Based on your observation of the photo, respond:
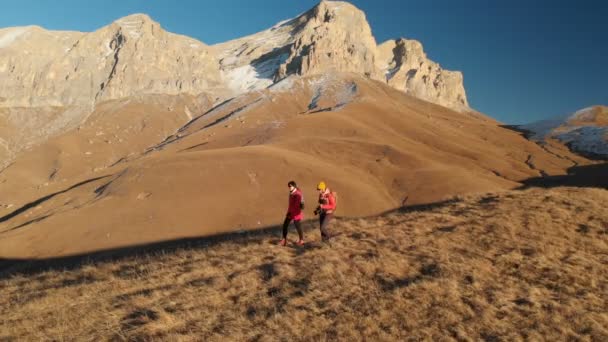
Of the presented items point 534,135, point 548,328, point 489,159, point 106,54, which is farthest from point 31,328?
point 106,54

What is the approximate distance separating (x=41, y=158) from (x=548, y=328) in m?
135

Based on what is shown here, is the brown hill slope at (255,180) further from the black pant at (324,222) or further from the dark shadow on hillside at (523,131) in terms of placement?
the dark shadow on hillside at (523,131)

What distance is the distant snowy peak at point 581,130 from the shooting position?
110812 millimetres

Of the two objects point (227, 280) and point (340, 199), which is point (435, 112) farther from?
point (227, 280)

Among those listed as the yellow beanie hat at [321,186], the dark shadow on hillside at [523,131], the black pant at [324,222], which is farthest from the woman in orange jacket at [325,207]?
the dark shadow on hillside at [523,131]

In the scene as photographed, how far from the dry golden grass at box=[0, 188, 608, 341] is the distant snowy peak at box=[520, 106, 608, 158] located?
112 metres

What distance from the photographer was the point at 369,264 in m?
11.6

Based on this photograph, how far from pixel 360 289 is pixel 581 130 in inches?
5592

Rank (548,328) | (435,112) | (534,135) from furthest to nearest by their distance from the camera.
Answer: (435,112) → (534,135) → (548,328)

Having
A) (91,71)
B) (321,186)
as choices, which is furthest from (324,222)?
(91,71)

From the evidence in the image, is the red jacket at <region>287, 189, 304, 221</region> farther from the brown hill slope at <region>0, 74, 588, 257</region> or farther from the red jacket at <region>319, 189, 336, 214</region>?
the brown hill slope at <region>0, 74, 588, 257</region>

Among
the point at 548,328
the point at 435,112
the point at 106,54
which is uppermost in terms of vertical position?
the point at 106,54

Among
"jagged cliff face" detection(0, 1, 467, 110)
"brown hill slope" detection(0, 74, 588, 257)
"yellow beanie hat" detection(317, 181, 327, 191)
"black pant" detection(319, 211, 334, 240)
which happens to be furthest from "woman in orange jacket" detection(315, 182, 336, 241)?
"jagged cliff face" detection(0, 1, 467, 110)

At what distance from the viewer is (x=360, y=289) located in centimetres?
1025
